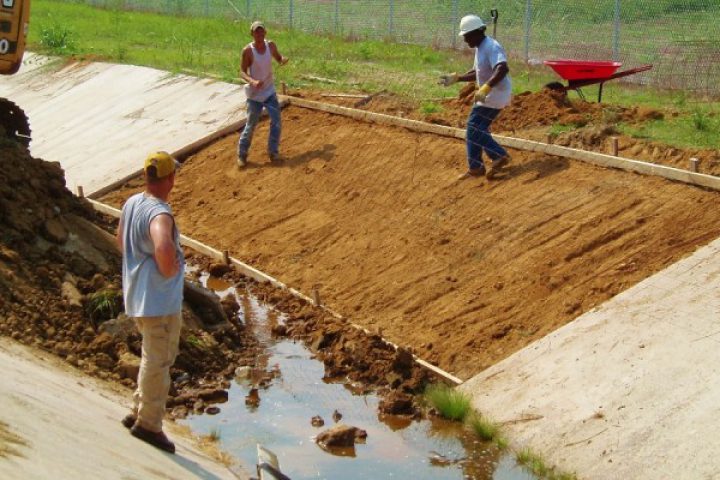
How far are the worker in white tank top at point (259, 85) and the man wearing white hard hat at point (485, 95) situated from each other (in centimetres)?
372

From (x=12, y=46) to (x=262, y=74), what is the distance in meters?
3.44

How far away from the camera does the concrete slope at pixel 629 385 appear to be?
8.55 m

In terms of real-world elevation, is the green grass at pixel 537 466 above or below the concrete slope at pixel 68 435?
below

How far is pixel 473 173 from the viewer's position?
1409cm

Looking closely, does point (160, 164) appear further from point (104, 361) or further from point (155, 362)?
point (104, 361)

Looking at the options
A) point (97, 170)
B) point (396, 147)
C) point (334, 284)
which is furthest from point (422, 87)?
point (334, 284)

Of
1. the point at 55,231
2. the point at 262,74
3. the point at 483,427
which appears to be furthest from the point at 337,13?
the point at 483,427

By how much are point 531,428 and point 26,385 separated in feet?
12.6

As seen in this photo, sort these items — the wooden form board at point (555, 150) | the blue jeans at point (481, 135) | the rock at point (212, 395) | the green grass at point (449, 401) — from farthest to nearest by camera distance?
the blue jeans at point (481, 135) → the wooden form board at point (555, 150) → the rock at point (212, 395) → the green grass at point (449, 401)

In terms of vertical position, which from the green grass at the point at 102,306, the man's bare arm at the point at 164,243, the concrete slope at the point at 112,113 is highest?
the man's bare arm at the point at 164,243

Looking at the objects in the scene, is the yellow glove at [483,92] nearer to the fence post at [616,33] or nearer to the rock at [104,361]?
the rock at [104,361]

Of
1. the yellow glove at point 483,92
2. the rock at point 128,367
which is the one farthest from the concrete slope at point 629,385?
the yellow glove at point 483,92

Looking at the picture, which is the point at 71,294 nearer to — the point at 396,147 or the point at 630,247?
the point at 630,247

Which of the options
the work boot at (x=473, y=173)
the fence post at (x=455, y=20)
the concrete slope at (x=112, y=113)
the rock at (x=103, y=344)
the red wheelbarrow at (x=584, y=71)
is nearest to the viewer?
the rock at (x=103, y=344)
